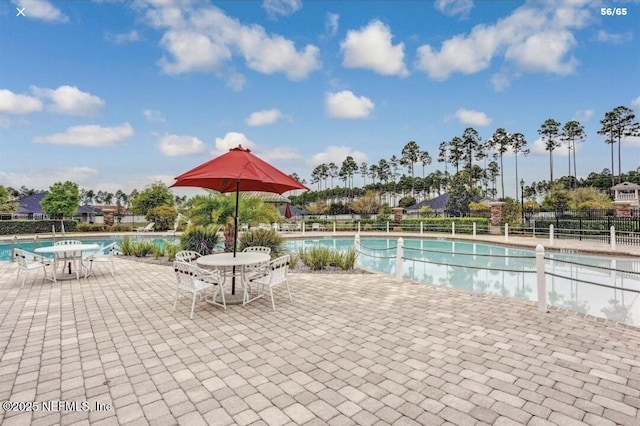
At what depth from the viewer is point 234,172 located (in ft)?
14.9

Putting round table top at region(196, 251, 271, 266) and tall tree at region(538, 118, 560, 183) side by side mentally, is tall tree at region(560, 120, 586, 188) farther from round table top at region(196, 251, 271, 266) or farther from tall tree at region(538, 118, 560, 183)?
round table top at region(196, 251, 271, 266)

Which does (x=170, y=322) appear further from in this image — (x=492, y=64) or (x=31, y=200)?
(x=31, y=200)

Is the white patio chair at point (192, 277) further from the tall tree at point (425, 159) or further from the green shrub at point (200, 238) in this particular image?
the tall tree at point (425, 159)

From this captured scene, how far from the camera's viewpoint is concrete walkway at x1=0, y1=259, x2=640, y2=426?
237cm

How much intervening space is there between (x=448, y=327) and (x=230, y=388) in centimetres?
266

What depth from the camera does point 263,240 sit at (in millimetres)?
9312

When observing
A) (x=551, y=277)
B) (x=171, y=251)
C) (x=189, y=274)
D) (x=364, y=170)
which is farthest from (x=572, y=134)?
(x=189, y=274)

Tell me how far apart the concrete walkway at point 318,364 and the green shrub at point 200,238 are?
A: 4124 millimetres

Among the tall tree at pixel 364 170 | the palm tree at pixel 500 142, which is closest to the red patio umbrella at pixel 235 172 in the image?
the palm tree at pixel 500 142

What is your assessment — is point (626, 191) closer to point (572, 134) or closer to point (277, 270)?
point (572, 134)

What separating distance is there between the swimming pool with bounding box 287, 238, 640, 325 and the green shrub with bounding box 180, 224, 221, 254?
421 centimetres

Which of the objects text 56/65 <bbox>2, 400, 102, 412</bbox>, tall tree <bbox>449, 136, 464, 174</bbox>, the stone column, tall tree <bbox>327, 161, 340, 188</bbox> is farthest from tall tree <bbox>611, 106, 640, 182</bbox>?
text 56/65 <bbox>2, 400, 102, 412</bbox>

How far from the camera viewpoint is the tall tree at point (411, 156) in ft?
179

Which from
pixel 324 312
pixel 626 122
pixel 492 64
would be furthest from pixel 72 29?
pixel 626 122
